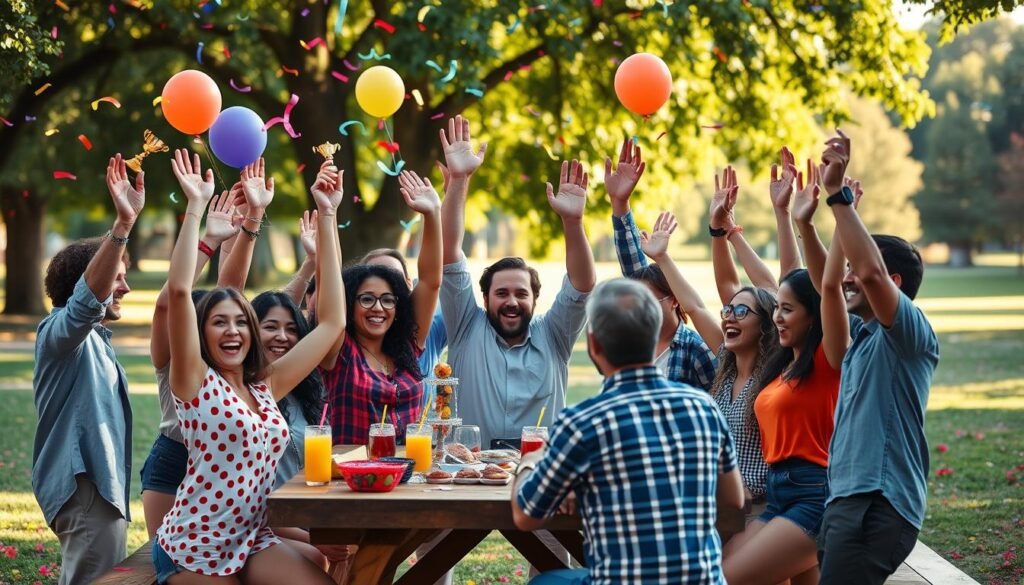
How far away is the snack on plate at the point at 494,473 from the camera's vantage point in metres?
4.52

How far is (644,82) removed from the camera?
6871mm

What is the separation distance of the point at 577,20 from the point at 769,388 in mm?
8483

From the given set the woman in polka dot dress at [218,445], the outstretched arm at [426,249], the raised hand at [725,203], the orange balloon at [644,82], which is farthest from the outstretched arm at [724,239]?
the woman in polka dot dress at [218,445]

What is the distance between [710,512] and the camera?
359 centimetres

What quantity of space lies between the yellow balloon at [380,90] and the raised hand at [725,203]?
6.53ft

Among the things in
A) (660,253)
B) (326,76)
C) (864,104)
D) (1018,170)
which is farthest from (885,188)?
(660,253)

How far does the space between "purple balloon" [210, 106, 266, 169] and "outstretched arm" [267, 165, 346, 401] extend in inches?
62.5

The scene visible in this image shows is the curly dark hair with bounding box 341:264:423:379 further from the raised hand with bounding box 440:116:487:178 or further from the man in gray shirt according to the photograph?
the raised hand with bounding box 440:116:487:178

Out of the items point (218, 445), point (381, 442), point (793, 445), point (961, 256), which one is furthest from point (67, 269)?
point (961, 256)

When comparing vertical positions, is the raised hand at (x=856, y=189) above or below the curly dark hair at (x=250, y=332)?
above

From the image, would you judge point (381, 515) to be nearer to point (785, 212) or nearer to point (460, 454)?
point (460, 454)

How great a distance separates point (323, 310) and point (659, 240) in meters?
1.93

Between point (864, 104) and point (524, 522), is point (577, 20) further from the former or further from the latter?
point (864, 104)

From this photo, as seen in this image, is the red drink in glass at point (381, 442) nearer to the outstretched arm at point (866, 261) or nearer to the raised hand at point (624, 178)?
the raised hand at point (624, 178)
